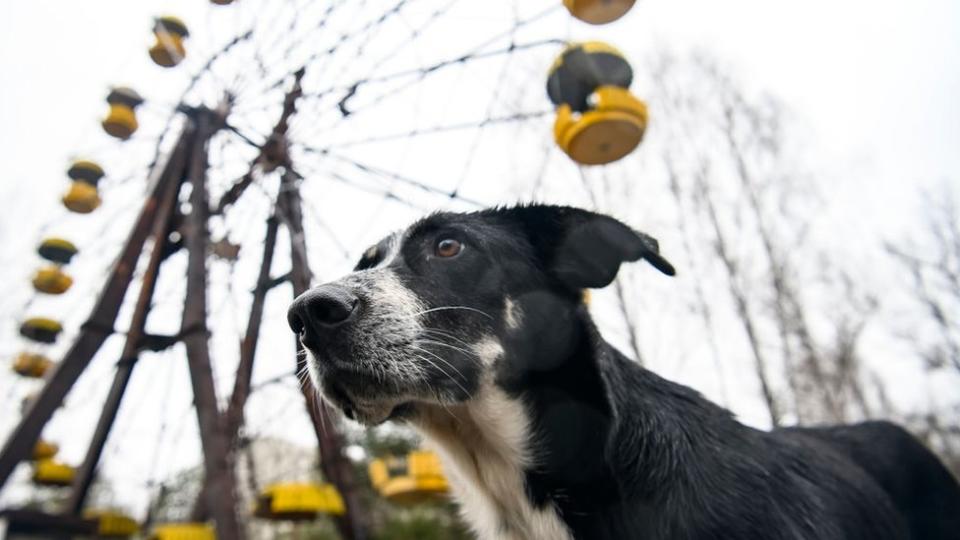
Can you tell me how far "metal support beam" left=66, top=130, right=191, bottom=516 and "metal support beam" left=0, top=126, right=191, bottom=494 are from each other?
0.16 meters

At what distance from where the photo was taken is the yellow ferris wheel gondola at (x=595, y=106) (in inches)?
133

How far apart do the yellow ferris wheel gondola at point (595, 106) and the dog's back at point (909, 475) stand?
5.74 ft

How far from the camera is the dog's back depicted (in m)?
2.88

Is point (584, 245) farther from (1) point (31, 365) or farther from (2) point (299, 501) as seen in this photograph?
(1) point (31, 365)

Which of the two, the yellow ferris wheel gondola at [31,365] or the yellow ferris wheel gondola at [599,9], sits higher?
the yellow ferris wheel gondola at [599,9]

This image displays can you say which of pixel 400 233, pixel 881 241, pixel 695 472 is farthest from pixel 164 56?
pixel 881 241

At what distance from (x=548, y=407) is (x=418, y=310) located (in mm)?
624

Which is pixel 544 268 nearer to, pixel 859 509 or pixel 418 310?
pixel 418 310

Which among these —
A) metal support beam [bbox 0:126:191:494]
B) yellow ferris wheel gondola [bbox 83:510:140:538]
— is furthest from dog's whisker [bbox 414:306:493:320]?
yellow ferris wheel gondola [bbox 83:510:140:538]

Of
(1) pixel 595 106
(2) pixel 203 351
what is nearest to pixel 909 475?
(1) pixel 595 106

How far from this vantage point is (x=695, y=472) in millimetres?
2055

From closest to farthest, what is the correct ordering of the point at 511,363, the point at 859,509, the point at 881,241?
the point at 511,363, the point at 859,509, the point at 881,241

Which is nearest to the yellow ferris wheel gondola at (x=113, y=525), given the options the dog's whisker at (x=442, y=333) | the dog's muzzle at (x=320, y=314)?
the dog's muzzle at (x=320, y=314)

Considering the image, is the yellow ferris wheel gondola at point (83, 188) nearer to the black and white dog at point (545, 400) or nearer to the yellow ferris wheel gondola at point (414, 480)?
the yellow ferris wheel gondola at point (414, 480)
